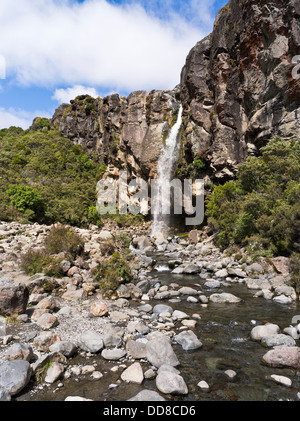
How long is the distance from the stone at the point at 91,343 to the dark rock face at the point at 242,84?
64.3 feet

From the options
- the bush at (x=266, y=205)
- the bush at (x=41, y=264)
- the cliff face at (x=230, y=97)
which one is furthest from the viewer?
the cliff face at (x=230, y=97)

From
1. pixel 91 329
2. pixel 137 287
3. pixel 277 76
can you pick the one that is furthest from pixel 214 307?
pixel 277 76

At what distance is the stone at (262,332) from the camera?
683 cm

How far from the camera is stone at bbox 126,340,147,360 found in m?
5.80

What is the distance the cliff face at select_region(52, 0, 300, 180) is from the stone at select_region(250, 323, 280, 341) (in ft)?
54.6

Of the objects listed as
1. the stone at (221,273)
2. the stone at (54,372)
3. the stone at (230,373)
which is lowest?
the stone at (221,273)

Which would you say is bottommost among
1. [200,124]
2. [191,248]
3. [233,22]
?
[191,248]

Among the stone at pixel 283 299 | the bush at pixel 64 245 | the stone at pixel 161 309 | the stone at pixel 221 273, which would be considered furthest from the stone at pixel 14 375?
the stone at pixel 221 273

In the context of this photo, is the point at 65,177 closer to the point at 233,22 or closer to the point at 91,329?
the point at 233,22

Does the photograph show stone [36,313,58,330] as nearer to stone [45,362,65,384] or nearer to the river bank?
the river bank

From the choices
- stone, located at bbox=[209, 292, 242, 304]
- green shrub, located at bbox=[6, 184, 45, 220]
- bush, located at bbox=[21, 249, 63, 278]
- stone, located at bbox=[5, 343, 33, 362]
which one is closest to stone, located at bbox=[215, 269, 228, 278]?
stone, located at bbox=[209, 292, 242, 304]

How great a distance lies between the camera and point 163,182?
1270 inches

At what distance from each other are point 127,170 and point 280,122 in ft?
77.1

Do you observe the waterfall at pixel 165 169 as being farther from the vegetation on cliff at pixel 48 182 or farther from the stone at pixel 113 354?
the stone at pixel 113 354
